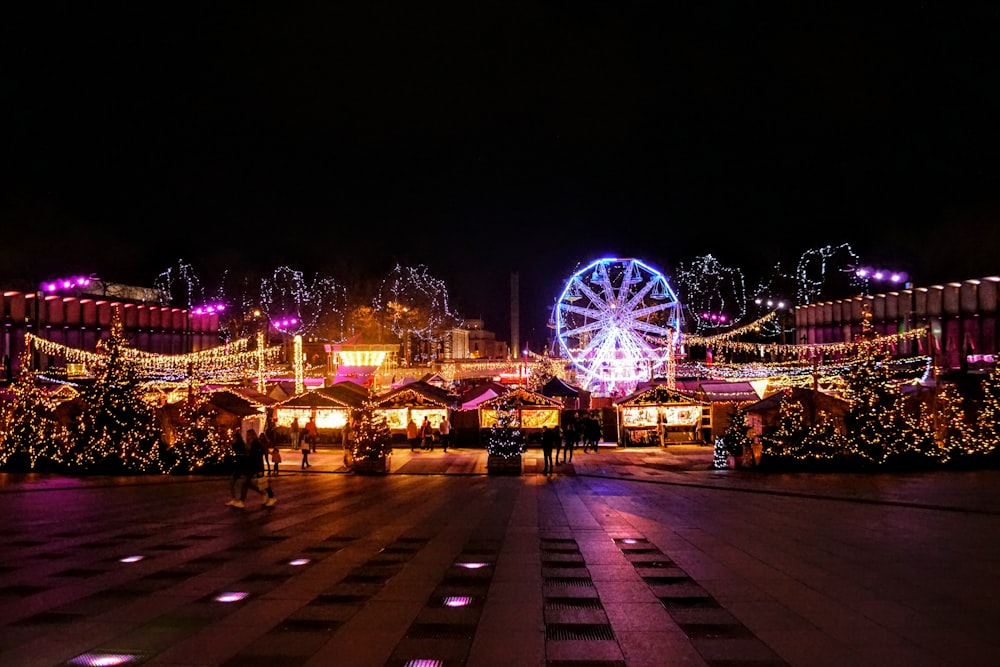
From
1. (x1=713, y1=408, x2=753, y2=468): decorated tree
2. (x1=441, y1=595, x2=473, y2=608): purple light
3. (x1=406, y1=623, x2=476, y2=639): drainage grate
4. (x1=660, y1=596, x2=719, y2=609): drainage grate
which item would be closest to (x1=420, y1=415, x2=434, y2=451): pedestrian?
(x1=713, y1=408, x2=753, y2=468): decorated tree

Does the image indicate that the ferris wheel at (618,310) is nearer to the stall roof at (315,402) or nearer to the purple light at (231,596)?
the stall roof at (315,402)

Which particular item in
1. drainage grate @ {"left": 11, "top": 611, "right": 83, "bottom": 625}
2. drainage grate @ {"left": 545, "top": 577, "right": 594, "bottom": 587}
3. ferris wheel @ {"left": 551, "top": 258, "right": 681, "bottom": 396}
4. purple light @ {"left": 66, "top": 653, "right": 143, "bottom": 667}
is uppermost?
ferris wheel @ {"left": 551, "top": 258, "right": 681, "bottom": 396}

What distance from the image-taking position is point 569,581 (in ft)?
28.2

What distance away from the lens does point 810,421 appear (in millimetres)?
24047

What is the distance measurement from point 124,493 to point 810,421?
18.6 metres

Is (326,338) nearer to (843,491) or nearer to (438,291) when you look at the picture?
(438,291)

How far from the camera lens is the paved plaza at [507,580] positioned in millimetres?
6055

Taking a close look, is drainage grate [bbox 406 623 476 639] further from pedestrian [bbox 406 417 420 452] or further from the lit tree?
the lit tree

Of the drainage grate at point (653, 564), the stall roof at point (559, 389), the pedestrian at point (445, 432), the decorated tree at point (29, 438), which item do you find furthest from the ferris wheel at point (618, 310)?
the drainage grate at point (653, 564)

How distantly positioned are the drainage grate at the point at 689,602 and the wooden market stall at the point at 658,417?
2701 cm

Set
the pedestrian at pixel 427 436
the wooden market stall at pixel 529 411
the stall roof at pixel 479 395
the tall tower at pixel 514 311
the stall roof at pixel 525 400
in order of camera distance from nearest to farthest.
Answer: the pedestrian at pixel 427 436 < the stall roof at pixel 525 400 < the wooden market stall at pixel 529 411 < the stall roof at pixel 479 395 < the tall tower at pixel 514 311

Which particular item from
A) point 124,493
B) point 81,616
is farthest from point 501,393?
point 81,616

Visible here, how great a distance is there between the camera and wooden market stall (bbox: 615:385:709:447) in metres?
34.5

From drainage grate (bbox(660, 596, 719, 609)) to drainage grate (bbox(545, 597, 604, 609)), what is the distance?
630 mm
